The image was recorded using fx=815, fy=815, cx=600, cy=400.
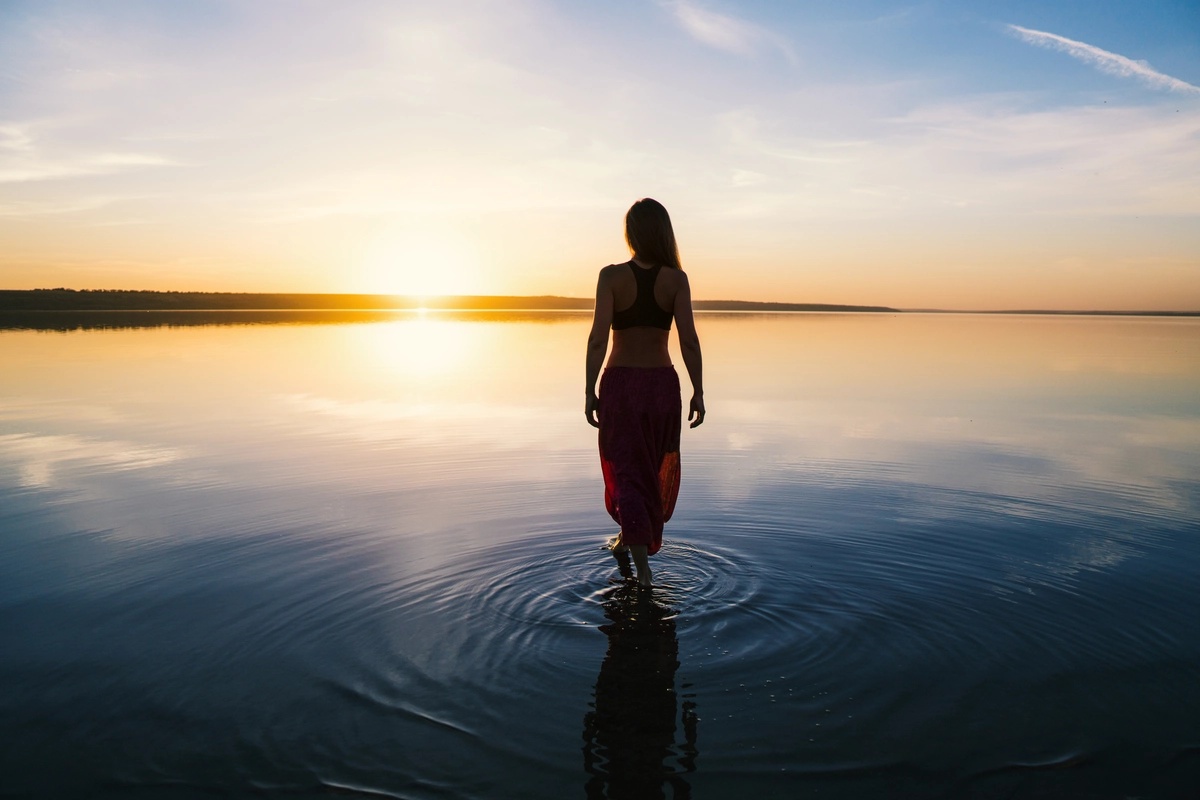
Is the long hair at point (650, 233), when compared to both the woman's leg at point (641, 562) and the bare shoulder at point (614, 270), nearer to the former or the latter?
the bare shoulder at point (614, 270)

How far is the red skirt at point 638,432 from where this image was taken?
5.68 metres

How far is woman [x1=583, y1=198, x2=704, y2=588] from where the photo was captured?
557 cm

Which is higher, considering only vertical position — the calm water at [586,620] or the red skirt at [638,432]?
the red skirt at [638,432]

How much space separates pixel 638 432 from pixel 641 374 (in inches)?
16.0

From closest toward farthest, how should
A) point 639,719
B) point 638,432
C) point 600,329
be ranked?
point 639,719 → point 600,329 → point 638,432

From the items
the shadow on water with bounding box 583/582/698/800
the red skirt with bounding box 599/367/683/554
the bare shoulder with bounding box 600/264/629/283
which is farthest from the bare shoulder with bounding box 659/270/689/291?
the shadow on water with bounding box 583/582/698/800

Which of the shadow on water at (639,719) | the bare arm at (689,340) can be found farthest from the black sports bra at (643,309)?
Result: the shadow on water at (639,719)

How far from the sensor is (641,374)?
571cm

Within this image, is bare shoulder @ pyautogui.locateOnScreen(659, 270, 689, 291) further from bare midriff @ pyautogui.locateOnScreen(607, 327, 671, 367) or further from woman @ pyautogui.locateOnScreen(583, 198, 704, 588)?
bare midriff @ pyautogui.locateOnScreen(607, 327, 671, 367)

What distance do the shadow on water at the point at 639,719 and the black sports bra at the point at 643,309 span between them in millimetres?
1964

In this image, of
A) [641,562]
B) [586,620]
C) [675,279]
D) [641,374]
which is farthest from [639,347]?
[586,620]

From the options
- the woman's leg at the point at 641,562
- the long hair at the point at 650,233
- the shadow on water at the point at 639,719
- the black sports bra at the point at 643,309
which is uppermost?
the long hair at the point at 650,233

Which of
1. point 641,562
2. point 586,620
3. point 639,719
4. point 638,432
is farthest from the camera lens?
point 638,432

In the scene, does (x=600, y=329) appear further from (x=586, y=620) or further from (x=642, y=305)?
(x=586, y=620)
